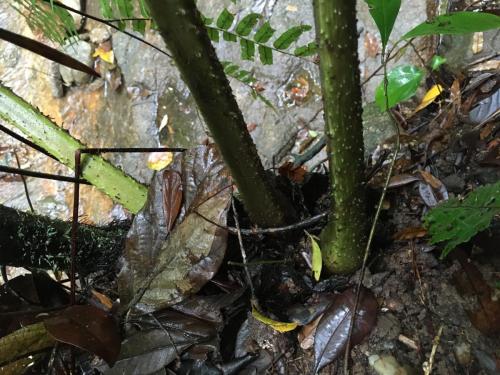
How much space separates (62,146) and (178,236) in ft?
1.96

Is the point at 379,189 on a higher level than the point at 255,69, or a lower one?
lower

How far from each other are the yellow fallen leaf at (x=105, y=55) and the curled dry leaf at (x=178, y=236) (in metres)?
2.76

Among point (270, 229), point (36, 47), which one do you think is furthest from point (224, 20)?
point (270, 229)

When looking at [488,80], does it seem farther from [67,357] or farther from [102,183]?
[67,357]

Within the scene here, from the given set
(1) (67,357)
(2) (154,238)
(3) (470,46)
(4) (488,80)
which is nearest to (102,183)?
(2) (154,238)

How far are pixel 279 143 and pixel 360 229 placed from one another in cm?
164

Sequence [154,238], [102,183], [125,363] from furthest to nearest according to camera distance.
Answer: [102,183] < [154,238] < [125,363]

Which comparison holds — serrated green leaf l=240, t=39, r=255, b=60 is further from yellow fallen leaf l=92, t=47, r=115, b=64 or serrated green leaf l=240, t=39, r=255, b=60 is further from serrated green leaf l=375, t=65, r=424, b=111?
yellow fallen leaf l=92, t=47, r=115, b=64

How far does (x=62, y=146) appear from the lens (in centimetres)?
162

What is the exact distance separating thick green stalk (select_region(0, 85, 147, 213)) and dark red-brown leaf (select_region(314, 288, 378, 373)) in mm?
798

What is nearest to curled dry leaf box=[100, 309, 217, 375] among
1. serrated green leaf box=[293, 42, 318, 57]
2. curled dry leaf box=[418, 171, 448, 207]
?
curled dry leaf box=[418, 171, 448, 207]

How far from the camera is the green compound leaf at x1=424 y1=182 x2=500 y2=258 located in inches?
42.4

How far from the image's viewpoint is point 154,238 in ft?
4.82

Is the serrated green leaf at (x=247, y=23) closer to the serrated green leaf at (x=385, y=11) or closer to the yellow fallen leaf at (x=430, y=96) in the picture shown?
the serrated green leaf at (x=385, y=11)
